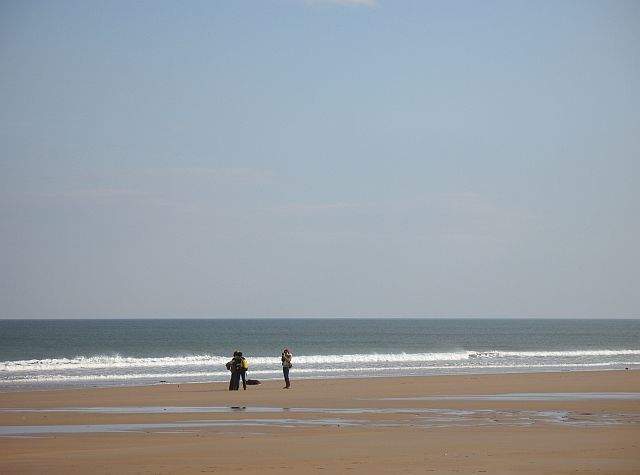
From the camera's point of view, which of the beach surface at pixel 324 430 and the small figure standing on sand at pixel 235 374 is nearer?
the beach surface at pixel 324 430

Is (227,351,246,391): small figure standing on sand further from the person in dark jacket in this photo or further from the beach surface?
the beach surface

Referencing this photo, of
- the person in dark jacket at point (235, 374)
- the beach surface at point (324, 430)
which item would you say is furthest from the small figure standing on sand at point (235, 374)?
the beach surface at point (324, 430)

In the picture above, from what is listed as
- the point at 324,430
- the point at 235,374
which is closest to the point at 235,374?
the point at 235,374

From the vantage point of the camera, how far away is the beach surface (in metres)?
13.4

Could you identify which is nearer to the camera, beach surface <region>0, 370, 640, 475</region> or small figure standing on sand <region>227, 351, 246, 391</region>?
beach surface <region>0, 370, 640, 475</region>

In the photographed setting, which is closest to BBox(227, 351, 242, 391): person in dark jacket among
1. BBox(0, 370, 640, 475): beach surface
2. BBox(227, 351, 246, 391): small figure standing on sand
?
BBox(227, 351, 246, 391): small figure standing on sand

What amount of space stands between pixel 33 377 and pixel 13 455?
2349cm

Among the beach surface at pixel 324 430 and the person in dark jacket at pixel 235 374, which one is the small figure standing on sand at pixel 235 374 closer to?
the person in dark jacket at pixel 235 374

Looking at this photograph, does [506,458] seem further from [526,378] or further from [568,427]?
[526,378]

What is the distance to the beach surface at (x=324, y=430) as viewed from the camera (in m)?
13.4

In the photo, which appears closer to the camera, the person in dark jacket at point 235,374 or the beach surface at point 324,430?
the beach surface at point 324,430

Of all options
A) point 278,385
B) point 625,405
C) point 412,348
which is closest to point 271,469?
point 625,405

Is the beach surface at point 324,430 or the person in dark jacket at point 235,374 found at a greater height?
the person in dark jacket at point 235,374

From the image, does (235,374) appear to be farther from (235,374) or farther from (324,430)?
(324,430)
